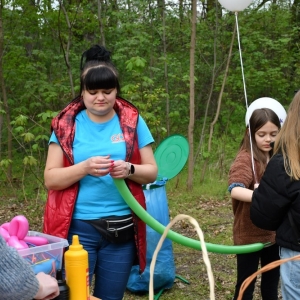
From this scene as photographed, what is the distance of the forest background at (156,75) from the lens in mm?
6305

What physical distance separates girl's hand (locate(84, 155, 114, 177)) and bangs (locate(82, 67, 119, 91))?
0.33m

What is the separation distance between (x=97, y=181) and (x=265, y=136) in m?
0.98

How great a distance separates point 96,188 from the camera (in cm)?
210

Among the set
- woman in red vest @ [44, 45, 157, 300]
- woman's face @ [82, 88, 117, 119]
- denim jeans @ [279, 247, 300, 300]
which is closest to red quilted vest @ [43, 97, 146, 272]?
woman in red vest @ [44, 45, 157, 300]

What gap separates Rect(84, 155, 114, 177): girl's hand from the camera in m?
1.95

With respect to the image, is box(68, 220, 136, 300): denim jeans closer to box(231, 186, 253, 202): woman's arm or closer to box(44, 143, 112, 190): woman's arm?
box(44, 143, 112, 190): woman's arm

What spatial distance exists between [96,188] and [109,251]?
0.29 m

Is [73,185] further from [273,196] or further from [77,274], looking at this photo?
[273,196]

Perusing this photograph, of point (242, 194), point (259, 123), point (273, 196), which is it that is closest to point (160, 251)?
point (242, 194)

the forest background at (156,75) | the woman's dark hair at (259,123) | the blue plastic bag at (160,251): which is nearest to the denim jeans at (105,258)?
the woman's dark hair at (259,123)

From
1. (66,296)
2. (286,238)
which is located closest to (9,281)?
(66,296)

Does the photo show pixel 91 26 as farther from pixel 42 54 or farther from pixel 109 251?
pixel 109 251

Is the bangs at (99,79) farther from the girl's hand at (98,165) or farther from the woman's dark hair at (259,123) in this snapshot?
the woman's dark hair at (259,123)

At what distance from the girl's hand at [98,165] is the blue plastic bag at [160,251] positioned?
57.6 inches
